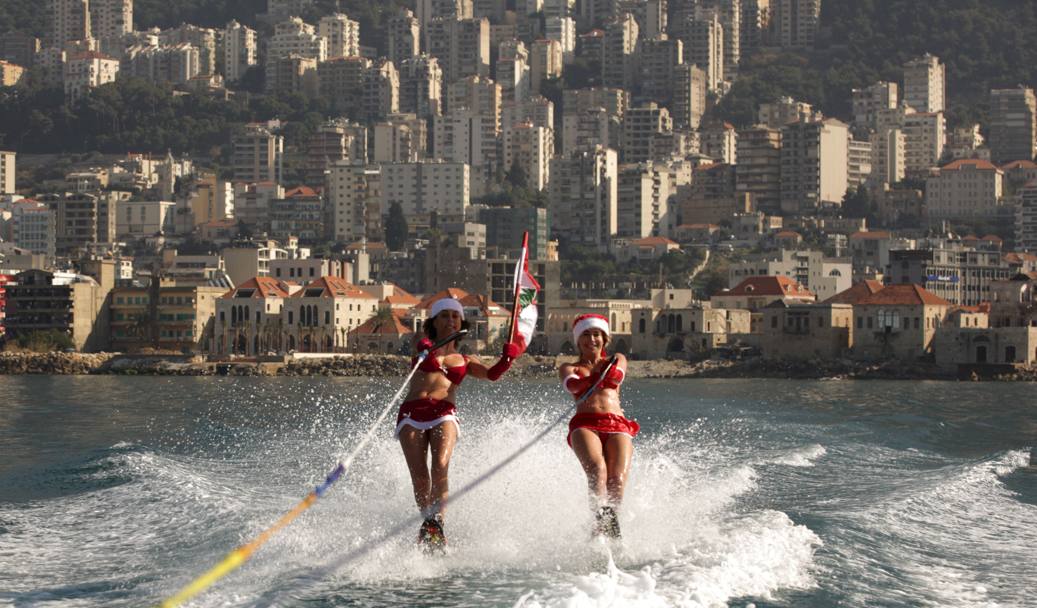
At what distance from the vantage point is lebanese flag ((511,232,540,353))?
18.6 meters

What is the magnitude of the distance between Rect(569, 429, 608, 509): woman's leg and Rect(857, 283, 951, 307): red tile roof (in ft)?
282

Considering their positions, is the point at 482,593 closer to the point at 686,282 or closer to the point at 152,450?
the point at 152,450

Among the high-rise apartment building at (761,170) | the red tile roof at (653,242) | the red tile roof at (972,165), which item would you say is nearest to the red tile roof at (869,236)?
the red tile roof at (653,242)

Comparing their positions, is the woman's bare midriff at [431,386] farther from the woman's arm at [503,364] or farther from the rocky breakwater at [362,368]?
the rocky breakwater at [362,368]

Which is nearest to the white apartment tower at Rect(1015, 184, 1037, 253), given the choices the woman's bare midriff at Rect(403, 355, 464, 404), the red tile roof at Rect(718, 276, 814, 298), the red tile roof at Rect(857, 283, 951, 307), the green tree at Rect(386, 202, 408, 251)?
the red tile roof at Rect(718, 276, 814, 298)

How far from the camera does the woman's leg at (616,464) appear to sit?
60.8ft

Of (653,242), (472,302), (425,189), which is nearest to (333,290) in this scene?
(472,302)

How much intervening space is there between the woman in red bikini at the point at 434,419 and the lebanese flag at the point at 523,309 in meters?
0.41

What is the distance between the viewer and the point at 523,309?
62.1ft

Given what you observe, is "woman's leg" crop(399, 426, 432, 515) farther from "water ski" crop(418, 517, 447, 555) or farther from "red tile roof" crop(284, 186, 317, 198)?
"red tile roof" crop(284, 186, 317, 198)

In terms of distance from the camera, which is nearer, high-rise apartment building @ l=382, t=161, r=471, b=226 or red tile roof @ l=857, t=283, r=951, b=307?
red tile roof @ l=857, t=283, r=951, b=307

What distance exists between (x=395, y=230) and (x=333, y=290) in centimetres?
5397

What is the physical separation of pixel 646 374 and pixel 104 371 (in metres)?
27.5

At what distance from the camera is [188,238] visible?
17812 cm
